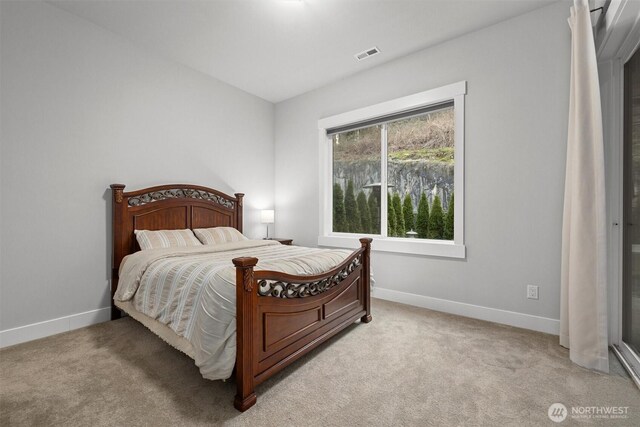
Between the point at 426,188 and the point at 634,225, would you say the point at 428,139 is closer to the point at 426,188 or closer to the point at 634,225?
the point at 426,188

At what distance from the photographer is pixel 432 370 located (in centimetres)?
189

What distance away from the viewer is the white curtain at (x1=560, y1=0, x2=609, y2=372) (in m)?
1.85

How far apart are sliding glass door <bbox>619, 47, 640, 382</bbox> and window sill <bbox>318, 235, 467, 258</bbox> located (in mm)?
1110

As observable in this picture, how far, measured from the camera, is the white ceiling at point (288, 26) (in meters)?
2.44

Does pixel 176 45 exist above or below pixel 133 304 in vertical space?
above

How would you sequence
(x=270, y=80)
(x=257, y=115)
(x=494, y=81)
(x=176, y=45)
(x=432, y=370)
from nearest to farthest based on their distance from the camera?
(x=432, y=370) → (x=494, y=81) → (x=176, y=45) → (x=270, y=80) → (x=257, y=115)

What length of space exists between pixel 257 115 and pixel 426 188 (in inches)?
103

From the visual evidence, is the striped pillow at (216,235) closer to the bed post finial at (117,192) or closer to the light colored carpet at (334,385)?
the bed post finial at (117,192)

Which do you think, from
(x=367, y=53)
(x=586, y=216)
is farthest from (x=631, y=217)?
(x=367, y=53)

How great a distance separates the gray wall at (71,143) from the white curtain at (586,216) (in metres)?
3.64

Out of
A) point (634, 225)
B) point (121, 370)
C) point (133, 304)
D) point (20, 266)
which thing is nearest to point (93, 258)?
point (20, 266)

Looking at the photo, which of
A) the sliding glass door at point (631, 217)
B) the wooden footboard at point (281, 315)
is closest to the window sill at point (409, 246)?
the wooden footboard at point (281, 315)

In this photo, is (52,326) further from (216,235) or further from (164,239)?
(216,235)

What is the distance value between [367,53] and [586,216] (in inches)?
97.5
